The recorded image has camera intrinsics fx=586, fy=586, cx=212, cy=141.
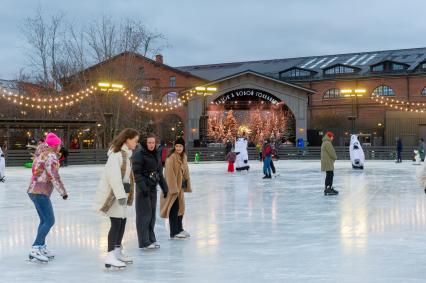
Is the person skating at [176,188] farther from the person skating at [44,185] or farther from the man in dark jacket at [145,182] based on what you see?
the person skating at [44,185]

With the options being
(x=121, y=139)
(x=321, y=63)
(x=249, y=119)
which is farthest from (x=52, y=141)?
(x=321, y=63)

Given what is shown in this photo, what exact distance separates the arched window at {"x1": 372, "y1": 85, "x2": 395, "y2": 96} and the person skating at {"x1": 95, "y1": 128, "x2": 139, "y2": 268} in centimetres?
4734

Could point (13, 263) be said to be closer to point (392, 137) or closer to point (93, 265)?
point (93, 265)

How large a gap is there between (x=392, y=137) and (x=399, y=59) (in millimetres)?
11889

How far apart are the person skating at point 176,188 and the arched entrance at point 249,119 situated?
38.1 m

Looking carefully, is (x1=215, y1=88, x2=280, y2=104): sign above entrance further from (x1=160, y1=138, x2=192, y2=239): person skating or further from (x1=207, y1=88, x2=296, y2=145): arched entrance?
(x1=160, y1=138, x2=192, y2=239): person skating

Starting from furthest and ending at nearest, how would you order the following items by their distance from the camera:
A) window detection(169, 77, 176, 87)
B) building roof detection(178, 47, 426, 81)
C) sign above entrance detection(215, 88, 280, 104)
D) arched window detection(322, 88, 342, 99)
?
1. window detection(169, 77, 176, 87)
2. building roof detection(178, 47, 426, 81)
3. arched window detection(322, 88, 342, 99)
4. sign above entrance detection(215, 88, 280, 104)

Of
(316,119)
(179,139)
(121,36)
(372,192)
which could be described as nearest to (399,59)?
(316,119)

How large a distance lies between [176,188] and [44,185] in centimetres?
190

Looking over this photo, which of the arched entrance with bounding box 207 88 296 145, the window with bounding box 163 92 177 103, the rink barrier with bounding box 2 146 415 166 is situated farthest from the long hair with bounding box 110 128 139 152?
the window with bounding box 163 92 177 103

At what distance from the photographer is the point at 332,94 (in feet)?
173

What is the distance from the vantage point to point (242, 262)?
661 centimetres

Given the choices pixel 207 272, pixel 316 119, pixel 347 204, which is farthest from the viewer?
pixel 316 119

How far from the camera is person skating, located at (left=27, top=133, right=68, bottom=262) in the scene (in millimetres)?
6820
